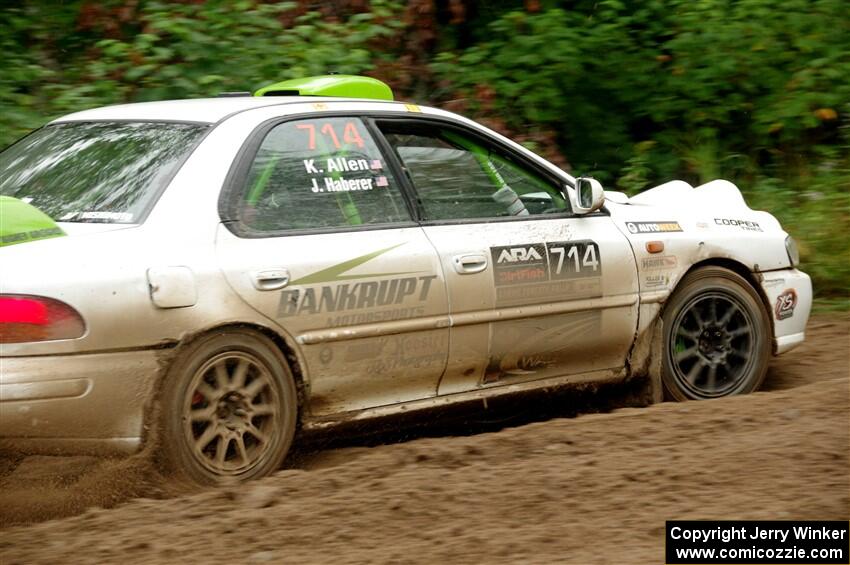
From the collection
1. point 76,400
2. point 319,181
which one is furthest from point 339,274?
point 76,400

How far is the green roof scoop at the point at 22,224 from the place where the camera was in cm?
451

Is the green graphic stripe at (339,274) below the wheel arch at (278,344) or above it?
above

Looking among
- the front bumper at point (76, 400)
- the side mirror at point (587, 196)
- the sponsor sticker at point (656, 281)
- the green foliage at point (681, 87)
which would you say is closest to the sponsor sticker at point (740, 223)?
the sponsor sticker at point (656, 281)

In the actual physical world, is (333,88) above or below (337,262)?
above

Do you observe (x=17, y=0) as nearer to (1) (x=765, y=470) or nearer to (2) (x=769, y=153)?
(2) (x=769, y=153)

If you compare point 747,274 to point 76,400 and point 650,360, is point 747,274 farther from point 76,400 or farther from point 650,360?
point 76,400

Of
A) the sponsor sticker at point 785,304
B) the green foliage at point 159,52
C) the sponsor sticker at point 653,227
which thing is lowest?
the sponsor sticker at point 785,304

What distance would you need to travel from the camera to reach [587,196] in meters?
5.99

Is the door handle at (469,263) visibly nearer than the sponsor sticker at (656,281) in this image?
Yes

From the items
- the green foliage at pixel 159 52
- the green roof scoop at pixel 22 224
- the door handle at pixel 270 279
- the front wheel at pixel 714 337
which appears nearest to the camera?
the green roof scoop at pixel 22 224

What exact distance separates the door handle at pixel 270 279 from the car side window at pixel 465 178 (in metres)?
0.86

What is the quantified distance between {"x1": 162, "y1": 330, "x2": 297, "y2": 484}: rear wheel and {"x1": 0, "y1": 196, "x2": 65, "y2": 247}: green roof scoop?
68cm

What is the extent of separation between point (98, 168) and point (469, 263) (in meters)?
1.63

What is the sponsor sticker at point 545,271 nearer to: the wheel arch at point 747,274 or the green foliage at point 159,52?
the wheel arch at point 747,274
